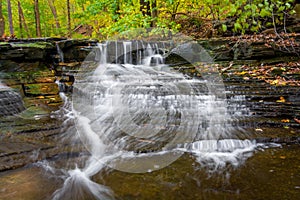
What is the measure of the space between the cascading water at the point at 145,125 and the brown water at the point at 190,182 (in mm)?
174

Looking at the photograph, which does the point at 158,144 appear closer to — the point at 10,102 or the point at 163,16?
the point at 10,102

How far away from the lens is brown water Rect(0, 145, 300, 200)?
286 cm

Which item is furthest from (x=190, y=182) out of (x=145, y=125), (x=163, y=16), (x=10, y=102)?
(x=163, y=16)

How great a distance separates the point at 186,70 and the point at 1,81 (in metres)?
6.61

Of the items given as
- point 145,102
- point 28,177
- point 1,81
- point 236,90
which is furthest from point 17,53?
point 236,90

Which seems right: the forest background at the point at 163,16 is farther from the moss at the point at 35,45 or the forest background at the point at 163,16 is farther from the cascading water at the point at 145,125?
the moss at the point at 35,45

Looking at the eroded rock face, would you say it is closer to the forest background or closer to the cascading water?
the cascading water

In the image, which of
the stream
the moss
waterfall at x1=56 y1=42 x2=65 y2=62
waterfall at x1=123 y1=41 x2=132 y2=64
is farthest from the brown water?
waterfall at x1=123 y1=41 x2=132 y2=64

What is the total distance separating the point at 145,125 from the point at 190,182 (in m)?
2.19

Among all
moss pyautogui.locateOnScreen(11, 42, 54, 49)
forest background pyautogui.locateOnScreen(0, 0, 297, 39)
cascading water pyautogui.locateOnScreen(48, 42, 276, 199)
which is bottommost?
cascading water pyautogui.locateOnScreen(48, 42, 276, 199)

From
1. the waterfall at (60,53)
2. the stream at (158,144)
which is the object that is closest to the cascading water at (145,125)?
the stream at (158,144)

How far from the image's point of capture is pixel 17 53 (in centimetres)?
862

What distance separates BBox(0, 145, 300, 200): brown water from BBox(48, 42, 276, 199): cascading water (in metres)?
0.17

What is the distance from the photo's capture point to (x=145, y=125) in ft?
17.0
